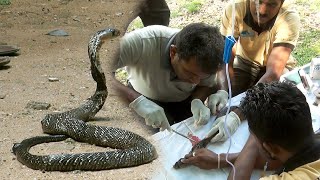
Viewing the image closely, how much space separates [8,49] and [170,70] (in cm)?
262

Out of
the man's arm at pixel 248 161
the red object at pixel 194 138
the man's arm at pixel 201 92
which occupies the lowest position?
the man's arm at pixel 248 161

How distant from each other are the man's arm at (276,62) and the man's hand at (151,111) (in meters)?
0.20

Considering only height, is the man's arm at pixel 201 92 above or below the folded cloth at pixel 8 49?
above

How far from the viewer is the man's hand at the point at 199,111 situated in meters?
1.24

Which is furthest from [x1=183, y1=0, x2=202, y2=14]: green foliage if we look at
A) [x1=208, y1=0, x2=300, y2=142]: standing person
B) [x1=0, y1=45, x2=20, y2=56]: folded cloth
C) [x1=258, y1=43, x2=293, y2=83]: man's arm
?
[x1=0, y1=45, x2=20, y2=56]: folded cloth

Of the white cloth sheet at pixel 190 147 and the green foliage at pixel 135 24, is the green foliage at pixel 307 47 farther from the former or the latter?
the green foliage at pixel 135 24

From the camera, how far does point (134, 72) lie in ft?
3.71

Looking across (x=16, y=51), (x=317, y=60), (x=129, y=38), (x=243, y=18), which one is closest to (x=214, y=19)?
(x=243, y=18)

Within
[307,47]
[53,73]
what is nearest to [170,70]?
[307,47]

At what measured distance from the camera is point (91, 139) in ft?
6.97

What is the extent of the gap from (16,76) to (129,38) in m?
2.03

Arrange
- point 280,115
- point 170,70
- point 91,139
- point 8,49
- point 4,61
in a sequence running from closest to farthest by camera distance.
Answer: point 280,115 < point 170,70 < point 91,139 < point 4,61 < point 8,49

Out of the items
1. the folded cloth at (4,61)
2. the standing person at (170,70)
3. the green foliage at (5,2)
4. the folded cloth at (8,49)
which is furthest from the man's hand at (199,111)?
the green foliage at (5,2)

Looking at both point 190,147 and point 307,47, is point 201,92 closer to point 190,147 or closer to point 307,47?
point 190,147
